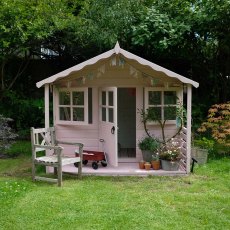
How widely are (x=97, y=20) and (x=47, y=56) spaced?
3307 mm

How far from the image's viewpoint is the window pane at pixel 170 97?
8.31 metres

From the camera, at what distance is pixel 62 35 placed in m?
11.7

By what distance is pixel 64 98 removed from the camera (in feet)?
27.5

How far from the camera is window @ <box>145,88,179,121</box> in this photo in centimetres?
827

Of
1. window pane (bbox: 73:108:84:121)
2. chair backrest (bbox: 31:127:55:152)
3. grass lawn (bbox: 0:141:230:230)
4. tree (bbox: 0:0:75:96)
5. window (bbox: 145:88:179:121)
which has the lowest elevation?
grass lawn (bbox: 0:141:230:230)

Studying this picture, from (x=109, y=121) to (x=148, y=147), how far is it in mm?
995

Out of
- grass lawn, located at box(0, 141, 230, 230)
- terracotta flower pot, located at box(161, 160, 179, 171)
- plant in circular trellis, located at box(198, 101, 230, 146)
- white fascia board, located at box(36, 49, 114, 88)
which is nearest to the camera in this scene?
grass lawn, located at box(0, 141, 230, 230)

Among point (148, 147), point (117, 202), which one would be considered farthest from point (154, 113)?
point (117, 202)

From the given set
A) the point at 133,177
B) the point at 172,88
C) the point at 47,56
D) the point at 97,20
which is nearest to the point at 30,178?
the point at 133,177

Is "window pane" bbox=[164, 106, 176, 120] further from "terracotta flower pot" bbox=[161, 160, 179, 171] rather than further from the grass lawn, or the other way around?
the grass lawn

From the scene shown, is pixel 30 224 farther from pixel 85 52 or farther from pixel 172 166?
pixel 85 52

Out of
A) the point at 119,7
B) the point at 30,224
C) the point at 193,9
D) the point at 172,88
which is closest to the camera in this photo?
the point at 30,224

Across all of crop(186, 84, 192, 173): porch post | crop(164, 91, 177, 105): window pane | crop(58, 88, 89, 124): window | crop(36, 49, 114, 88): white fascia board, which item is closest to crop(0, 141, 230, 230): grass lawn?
crop(186, 84, 192, 173): porch post

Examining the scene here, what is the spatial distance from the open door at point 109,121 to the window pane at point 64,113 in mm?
702
